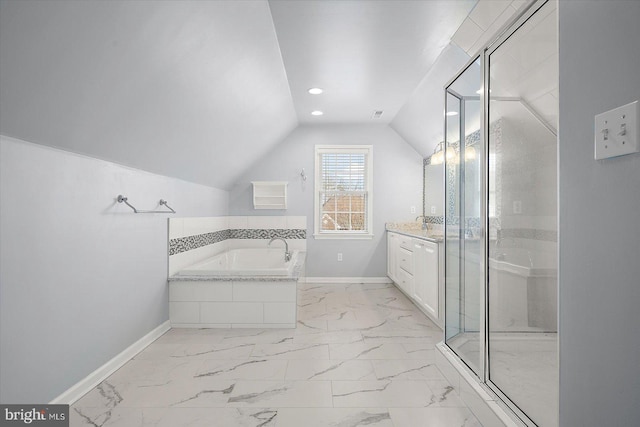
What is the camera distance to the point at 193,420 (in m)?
1.80

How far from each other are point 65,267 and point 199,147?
1.73 metres

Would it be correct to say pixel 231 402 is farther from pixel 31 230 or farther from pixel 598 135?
pixel 598 135

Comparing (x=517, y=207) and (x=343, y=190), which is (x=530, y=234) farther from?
(x=343, y=190)

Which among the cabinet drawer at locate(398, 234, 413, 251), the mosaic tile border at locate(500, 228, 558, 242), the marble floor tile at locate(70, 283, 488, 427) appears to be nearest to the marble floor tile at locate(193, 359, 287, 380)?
the marble floor tile at locate(70, 283, 488, 427)

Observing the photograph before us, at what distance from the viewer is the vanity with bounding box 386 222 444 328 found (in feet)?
10.5

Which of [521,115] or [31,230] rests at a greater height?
[521,115]

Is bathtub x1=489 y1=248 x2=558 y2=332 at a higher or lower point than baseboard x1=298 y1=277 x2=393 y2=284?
higher

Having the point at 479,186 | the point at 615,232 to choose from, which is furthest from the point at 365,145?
the point at 615,232

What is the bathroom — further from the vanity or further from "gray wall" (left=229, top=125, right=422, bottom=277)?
"gray wall" (left=229, top=125, right=422, bottom=277)

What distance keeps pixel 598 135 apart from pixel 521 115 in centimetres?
79

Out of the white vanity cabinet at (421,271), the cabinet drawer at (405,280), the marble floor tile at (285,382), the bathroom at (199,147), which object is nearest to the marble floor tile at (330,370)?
the marble floor tile at (285,382)
